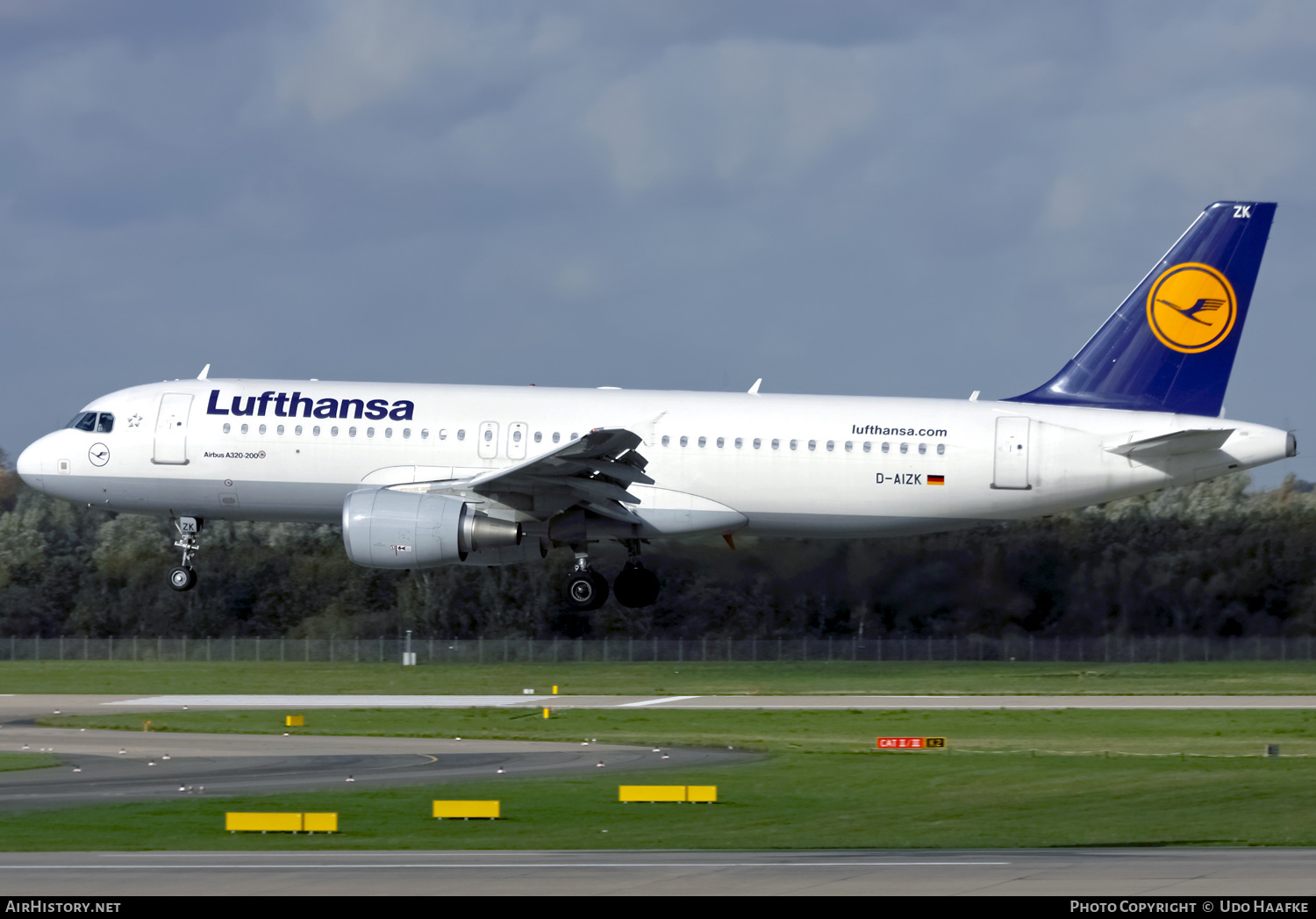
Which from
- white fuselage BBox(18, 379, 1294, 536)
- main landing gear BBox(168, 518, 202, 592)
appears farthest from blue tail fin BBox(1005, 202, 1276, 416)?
main landing gear BBox(168, 518, 202, 592)

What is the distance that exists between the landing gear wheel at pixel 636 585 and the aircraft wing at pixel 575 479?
1.46 meters

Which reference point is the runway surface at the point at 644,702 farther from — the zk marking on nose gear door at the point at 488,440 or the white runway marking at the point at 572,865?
the white runway marking at the point at 572,865

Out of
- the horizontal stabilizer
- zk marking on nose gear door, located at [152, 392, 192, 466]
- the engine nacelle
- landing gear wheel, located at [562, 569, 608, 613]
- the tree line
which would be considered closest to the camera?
the engine nacelle

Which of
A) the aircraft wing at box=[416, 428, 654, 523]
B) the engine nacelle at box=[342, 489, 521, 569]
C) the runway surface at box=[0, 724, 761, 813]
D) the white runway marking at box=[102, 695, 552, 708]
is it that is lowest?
the runway surface at box=[0, 724, 761, 813]

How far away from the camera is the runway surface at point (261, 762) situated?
2398cm

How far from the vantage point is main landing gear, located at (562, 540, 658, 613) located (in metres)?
35.3

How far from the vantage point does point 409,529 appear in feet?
108

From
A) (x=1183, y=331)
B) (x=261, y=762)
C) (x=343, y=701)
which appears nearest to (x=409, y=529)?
(x=261, y=762)

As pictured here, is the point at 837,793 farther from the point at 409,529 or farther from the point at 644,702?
the point at 644,702

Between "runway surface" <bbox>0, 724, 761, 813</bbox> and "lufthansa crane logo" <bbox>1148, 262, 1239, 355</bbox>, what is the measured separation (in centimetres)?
1544

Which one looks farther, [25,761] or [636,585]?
[636,585]

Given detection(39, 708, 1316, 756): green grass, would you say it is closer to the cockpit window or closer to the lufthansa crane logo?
the cockpit window

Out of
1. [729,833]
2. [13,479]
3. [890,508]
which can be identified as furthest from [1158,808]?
[13,479]

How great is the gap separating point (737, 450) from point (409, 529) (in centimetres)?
721
